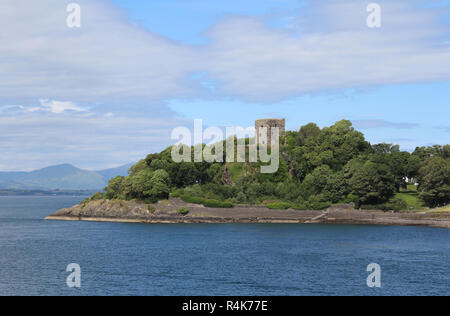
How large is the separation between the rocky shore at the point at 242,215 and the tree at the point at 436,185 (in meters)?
6.62

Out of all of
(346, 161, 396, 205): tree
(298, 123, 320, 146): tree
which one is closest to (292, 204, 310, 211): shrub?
(346, 161, 396, 205): tree

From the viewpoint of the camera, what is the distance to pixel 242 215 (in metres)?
101

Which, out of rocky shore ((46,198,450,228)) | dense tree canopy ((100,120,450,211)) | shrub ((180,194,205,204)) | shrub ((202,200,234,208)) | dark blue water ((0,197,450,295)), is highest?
dense tree canopy ((100,120,450,211))

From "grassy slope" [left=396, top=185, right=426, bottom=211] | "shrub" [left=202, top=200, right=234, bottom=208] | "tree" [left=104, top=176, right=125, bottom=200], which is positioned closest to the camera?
"grassy slope" [left=396, top=185, right=426, bottom=211]

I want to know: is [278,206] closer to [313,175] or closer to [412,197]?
[313,175]

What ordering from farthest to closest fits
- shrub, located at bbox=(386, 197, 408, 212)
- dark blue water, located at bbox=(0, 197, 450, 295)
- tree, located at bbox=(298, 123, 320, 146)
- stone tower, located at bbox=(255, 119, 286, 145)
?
tree, located at bbox=(298, 123, 320, 146) < stone tower, located at bbox=(255, 119, 286, 145) < shrub, located at bbox=(386, 197, 408, 212) < dark blue water, located at bbox=(0, 197, 450, 295)

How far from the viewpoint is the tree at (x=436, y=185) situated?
323ft

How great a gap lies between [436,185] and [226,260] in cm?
5786

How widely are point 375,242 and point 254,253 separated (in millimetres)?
19062

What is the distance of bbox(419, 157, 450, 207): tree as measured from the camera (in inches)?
3878

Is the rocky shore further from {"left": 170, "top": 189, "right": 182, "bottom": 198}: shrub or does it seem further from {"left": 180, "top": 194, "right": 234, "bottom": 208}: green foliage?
{"left": 170, "top": 189, "right": 182, "bottom": 198}: shrub

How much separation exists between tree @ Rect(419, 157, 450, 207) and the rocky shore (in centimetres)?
662

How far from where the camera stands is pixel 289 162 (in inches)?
4855
